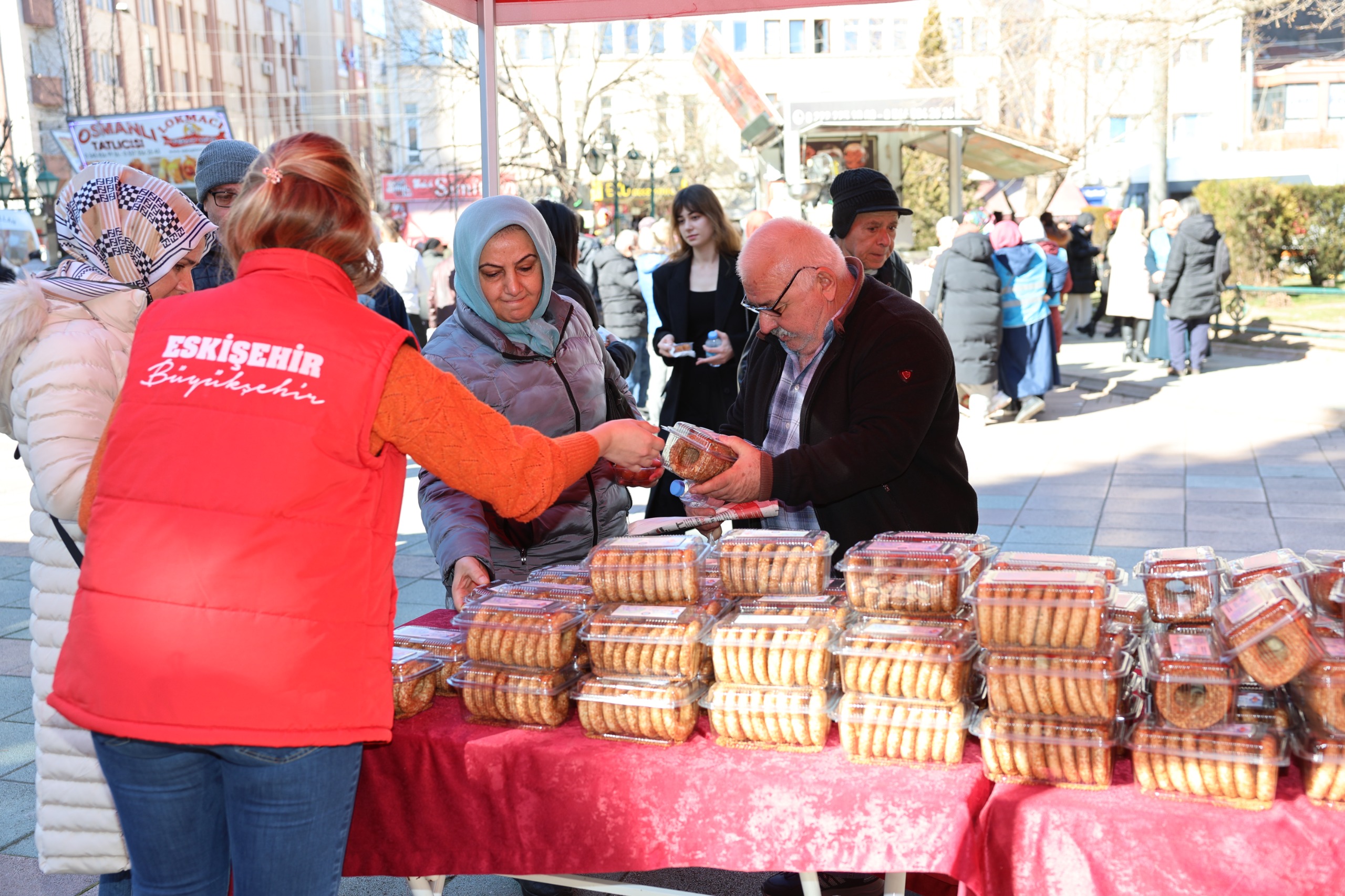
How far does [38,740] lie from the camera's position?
97.3 inches

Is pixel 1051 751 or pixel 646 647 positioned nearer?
pixel 1051 751

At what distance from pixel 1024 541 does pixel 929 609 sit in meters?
5.09

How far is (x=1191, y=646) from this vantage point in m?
2.07

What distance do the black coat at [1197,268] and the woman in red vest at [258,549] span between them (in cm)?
1297

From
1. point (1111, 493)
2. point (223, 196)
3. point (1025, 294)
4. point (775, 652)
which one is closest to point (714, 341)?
point (223, 196)

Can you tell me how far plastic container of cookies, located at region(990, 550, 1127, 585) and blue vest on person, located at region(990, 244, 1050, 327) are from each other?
9.36m

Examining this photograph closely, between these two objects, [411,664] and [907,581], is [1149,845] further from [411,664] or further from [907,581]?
[411,664]

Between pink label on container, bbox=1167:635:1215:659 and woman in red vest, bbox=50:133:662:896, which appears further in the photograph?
pink label on container, bbox=1167:635:1215:659

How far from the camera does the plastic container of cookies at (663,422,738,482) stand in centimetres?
288

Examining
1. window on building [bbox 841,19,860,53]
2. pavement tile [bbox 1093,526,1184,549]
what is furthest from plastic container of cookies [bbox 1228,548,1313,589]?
window on building [bbox 841,19,860,53]

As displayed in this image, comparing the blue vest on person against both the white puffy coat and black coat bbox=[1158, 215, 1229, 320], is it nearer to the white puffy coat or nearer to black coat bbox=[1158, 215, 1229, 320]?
black coat bbox=[1158, 215, 1229, 320]

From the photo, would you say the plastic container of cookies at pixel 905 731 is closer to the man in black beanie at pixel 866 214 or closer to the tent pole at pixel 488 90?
the tent pole at pixel 488 90

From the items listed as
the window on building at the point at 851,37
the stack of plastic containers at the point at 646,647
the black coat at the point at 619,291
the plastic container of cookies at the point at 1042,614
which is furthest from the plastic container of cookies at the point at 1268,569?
the window on building at the point at 851,37

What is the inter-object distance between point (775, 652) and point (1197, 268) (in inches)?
494
